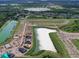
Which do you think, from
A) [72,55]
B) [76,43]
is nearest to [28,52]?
[72,55]

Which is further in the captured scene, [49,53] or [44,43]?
[44,43]

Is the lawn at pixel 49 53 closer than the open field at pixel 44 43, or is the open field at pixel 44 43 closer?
the lawn at pixel 49 53

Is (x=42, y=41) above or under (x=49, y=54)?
under

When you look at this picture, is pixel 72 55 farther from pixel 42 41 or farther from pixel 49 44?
pixel 42 41

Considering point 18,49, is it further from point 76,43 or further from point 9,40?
point 76,43

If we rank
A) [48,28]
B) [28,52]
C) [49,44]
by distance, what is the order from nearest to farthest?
[28,52] → [49,44] → [48,28]

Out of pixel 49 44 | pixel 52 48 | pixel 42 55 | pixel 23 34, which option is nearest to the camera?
pixel 42 55

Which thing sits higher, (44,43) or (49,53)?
(49,53)

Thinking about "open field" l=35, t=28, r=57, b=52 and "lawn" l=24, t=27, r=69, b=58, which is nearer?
"lawn" l=24, t=27, r=69, b=58

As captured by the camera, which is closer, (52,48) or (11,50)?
(11,50)

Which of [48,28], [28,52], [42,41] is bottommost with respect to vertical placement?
[48,28]

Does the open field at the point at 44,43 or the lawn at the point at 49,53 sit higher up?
the lawn at the point at 49,53
